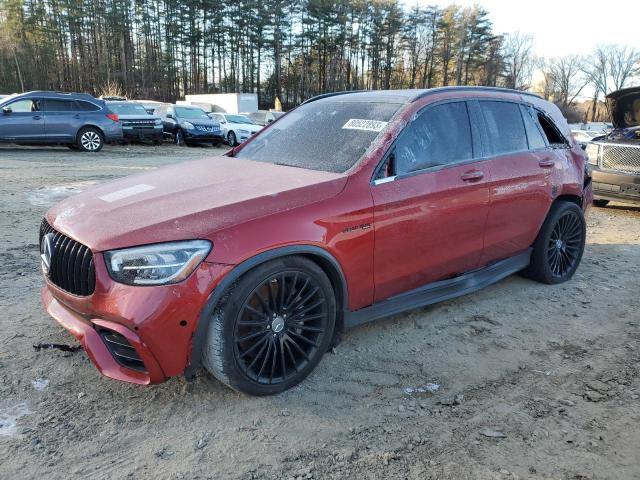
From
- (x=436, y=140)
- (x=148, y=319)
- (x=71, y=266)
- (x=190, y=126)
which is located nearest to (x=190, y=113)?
(x=190, y=126)

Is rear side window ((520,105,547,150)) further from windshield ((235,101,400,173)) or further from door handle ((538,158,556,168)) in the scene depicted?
windshield ((235,101,400,173))

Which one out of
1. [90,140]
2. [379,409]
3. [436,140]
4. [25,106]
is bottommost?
[379,409]

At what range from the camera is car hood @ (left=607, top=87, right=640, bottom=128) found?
833 centimetres

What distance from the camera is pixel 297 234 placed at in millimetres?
2736

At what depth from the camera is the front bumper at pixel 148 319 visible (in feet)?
7.88

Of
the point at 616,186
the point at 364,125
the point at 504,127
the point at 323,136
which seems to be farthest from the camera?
the point at 616,186

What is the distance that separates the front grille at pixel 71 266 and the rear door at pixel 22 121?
13172mm

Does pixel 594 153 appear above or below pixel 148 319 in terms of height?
above

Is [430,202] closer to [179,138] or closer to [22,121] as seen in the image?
[22,121]

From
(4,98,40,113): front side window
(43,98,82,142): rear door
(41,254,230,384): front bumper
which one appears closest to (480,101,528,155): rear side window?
(41,254,230,384): front bumper

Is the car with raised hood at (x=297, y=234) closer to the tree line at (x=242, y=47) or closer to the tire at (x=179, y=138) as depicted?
the tire at (x=179, y=138)

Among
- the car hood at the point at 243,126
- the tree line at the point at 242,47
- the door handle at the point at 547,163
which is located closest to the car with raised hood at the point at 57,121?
the car hood at the point at 243,126

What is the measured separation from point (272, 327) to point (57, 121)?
46.3 ft

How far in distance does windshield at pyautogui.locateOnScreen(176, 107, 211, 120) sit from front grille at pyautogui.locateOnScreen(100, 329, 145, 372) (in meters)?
18.5
